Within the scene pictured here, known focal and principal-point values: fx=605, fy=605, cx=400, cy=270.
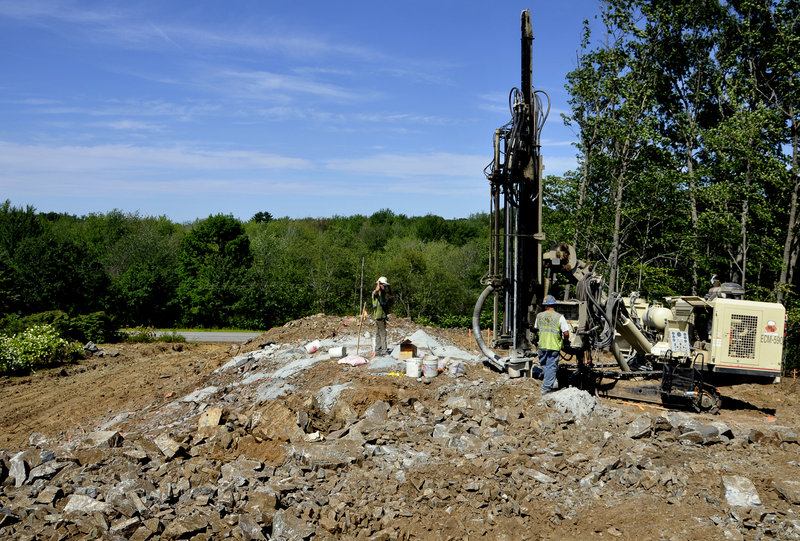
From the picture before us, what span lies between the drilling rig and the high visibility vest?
0.66 metres

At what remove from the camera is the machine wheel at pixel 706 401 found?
10.7 metres

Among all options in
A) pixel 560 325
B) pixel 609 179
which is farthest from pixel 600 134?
pixel 560 325

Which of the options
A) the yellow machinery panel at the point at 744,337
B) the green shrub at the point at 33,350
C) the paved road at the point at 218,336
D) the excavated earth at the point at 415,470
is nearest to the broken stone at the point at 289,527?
the excavated earth at the point at 415,470

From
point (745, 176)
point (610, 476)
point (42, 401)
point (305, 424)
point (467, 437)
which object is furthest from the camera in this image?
point (745, 176)

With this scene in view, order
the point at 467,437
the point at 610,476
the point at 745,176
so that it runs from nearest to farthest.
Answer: the point at 610,476, the point at 467,437, the point at 745,176

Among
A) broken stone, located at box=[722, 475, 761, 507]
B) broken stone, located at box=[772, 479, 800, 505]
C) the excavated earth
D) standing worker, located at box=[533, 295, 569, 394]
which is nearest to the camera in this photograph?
the excavated earth

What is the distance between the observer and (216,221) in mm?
40781

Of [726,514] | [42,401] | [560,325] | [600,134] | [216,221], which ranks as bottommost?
[42,401]

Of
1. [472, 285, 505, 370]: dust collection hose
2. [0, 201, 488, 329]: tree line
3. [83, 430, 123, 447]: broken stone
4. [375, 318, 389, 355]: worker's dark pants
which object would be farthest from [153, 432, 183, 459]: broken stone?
[0, 201, 488, 329]: tree line

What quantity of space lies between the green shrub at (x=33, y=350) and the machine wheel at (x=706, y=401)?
19.2 m

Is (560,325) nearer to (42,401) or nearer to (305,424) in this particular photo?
(305,424)

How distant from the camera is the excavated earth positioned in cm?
622

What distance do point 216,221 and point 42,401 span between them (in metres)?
26.8

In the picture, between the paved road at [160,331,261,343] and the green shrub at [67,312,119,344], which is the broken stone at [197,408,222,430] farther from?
the paved road at [160,331,261,343]
